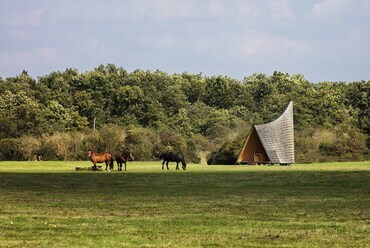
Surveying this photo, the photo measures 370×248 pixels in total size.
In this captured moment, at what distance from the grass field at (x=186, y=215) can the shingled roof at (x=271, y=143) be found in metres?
40.3

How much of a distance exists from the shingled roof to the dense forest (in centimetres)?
516

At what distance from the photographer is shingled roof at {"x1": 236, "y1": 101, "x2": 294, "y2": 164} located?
2692 inches

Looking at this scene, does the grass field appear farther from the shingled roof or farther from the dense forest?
the dense forest

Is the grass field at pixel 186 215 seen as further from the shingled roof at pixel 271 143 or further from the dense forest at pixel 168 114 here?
the dense forest at pixel 168 114

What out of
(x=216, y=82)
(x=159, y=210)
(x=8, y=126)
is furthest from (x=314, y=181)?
(x=216, y=82)

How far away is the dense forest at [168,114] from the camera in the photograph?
252 feet

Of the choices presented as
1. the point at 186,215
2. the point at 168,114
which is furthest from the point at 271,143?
the point at 186,215

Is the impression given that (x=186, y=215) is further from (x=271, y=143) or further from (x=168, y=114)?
(x=168, y=114)

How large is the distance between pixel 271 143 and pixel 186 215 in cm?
5299

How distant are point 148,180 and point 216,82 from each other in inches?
3280

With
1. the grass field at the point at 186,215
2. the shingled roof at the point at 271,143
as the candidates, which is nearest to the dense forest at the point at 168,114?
the shingled roof at the point at 271,143

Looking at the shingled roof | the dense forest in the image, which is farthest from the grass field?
the dense forest

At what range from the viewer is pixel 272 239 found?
42.1 feet

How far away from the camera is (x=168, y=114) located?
10388 centimetres
